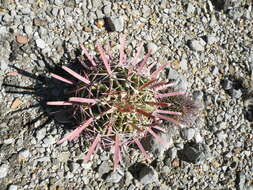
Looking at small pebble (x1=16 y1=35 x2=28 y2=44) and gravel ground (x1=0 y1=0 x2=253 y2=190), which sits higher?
small pebble (x1=16 y1=35 x2=28 y2=44)

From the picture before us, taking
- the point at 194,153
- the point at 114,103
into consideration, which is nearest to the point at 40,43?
the point at 114,103

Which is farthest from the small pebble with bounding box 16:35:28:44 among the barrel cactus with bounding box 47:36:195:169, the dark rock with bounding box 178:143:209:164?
the dark rock with bounding box 178:143:209:164

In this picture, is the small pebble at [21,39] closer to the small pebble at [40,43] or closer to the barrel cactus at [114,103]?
the small pebble at [40,43]

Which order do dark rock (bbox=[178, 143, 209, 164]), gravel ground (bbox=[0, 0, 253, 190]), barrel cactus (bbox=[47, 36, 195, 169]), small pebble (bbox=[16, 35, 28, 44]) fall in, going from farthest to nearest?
dark rock (bbox=[178, 143, 209, 164]) < small pebble (bbox=[16, 35, 28, 44]) < gravel ground (bbox=[0, 0, 253, 190]) < barrel cactus (bbox=[47, 36, 195, 169])

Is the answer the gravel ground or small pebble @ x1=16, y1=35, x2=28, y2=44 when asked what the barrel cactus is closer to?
the gravel ground

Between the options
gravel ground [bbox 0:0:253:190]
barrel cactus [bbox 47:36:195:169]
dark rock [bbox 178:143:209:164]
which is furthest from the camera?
dark rock [bbox 178:143:209:164]

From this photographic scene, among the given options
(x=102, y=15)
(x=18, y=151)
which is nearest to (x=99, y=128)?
(x=18, y=151)

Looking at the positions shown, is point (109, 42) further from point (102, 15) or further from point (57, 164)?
point (57, 164)

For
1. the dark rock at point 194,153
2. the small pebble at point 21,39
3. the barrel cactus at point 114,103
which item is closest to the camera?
the barrel cactus at point 114,103

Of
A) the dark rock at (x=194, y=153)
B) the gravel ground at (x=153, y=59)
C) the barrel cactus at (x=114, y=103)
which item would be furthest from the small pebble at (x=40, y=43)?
the dark rock at (x=194, y=153)
